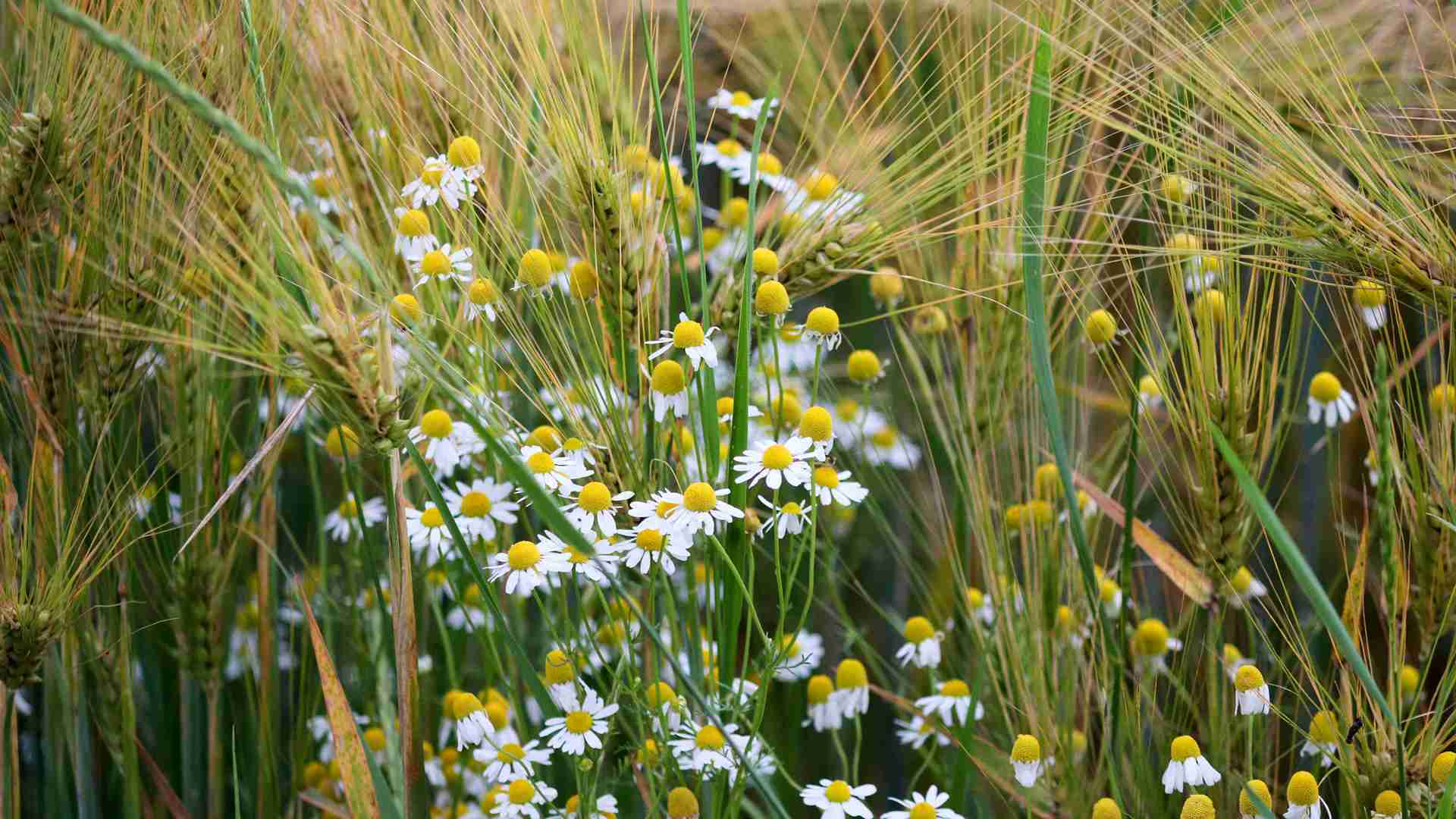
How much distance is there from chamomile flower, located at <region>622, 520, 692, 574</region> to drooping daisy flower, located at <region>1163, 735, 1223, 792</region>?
26 centimetres

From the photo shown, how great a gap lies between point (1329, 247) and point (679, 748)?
1.21ft

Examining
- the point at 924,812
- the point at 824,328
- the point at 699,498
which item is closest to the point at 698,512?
the point at 699,498

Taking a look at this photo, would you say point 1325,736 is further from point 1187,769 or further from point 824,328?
point 824,328

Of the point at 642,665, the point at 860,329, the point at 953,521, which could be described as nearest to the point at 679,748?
the point at 642,665

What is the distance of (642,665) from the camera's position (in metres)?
0.71

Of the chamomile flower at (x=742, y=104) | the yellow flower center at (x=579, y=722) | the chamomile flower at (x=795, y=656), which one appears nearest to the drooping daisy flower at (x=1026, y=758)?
the chamomile flower at (x=795, y=656)

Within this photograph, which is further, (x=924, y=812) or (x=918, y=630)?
(x=918, y=630)

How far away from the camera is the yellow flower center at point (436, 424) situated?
66 cm

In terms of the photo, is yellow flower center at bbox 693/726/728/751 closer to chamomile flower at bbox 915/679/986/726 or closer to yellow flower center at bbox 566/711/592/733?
yellow flower center at bbox 566/711/592/733

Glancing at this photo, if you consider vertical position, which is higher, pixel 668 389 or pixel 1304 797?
pixel 668 389

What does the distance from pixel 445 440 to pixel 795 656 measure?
227 mm

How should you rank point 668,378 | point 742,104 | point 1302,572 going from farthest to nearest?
point 742,104 → point 668,378 → point 1302,572

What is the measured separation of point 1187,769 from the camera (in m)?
0.59

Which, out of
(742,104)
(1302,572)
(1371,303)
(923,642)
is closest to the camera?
Result: (1302,572)
